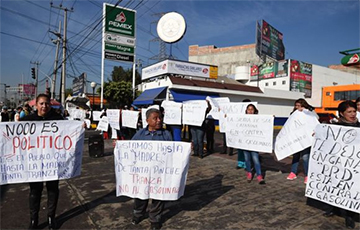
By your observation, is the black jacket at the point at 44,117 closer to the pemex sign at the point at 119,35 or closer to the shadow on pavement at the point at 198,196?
the shadow on pavement at the point at 198,196

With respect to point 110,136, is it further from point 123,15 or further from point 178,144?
point 123,15

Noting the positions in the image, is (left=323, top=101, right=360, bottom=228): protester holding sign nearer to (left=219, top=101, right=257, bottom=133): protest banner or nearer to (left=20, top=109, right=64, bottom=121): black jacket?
(left=20, top=109, right=64, bottom=121): black jacket

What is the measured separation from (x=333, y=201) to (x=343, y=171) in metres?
0.44

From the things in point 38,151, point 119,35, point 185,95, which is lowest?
point 38,151

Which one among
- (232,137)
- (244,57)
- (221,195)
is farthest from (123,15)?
(244,57)

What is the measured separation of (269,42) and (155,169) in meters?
45.6

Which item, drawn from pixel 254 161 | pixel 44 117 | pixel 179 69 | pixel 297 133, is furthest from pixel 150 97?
pixel 44 117

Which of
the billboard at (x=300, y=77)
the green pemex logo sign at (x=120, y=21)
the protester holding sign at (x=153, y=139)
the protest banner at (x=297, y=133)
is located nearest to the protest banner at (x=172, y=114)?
the protest banner at (x=297, y=133)

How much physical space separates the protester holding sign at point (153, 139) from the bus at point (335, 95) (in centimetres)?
3952

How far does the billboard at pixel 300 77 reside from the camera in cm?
3988

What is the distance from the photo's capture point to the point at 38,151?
3.19m

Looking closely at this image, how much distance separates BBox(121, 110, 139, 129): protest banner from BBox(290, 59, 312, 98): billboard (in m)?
36.2

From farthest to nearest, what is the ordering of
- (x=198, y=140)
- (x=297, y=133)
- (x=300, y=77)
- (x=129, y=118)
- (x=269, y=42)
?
1. (x=269, y=42)
2. (x=300, y=77)
3. (x=129, y=118)
4. (x=198, y=140)
5. (x=297, y=133)

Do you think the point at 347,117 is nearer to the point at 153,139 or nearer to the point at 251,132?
the point at 251,132
